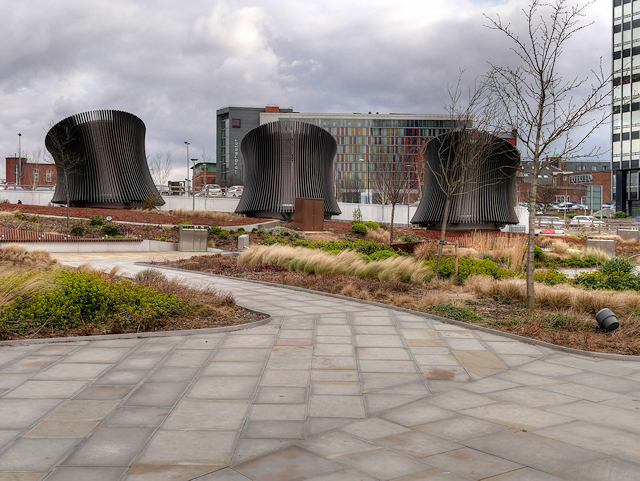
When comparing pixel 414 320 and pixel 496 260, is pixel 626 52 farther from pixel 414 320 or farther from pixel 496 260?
pixel 414 320

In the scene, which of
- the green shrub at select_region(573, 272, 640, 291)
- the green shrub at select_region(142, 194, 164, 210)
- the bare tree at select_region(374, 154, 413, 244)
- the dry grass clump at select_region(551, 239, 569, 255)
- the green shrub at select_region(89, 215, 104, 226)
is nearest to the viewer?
the green shrub at select_region(573, 272, 640, 291)

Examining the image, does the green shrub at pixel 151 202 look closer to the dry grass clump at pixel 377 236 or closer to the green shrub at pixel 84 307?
the dry grass clump at pixel 377 236

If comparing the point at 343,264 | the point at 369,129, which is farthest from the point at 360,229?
the point at 369,129

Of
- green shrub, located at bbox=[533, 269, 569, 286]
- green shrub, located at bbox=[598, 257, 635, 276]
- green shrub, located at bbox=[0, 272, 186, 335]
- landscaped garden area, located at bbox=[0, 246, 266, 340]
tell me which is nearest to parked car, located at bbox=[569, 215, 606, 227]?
green shrub, located at bbox=[598, 257, 635, 276]

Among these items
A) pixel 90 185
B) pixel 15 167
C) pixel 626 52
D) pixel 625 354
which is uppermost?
pixel 626 52

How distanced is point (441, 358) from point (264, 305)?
139 inches

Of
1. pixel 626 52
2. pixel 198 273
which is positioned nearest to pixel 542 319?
pixel 198 273

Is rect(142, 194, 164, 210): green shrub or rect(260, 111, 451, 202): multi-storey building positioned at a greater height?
rect(260, 111, 451, 202): multi-storey building

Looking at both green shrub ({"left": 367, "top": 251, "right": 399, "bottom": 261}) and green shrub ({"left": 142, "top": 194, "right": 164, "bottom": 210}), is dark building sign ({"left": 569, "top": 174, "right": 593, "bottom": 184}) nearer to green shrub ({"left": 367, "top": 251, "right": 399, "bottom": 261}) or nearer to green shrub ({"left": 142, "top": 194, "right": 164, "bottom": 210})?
green shrub ({"left": 142, "top": 194, "right": 164, "bottom": 210})

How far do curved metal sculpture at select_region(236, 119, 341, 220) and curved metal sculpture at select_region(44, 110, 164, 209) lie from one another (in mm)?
6430

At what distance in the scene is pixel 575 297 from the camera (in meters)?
8.45

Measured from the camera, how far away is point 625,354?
5.72 meters

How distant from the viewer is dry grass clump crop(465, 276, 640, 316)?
802 cm

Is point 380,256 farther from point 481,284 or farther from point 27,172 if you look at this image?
point 27,172
